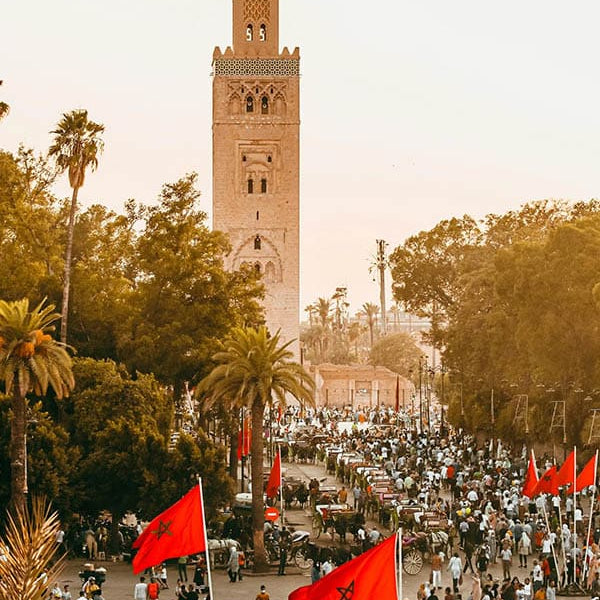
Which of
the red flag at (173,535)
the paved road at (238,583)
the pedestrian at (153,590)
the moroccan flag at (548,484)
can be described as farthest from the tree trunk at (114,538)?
the red flag at (173,535)

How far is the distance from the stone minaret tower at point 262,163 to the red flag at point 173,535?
63602 millimetres

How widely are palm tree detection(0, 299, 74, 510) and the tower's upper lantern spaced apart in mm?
59656

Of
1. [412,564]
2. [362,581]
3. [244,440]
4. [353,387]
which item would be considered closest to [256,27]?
[353,387]

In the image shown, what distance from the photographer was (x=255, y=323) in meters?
45.8

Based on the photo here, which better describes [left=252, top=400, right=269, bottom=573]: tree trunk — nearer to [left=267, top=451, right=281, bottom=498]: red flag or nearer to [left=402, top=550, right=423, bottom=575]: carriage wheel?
[left=402, top=550, right=423, bottom=575]: carriage wheel

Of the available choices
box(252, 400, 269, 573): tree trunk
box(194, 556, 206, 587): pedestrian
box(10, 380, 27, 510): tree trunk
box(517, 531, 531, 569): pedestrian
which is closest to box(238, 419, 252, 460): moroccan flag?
box(252, 400, 269, 573): tree trunk

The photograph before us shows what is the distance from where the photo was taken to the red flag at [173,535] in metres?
17.7

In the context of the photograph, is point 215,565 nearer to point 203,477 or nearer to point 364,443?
point 203,477

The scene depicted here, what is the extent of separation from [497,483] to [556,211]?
32.8m

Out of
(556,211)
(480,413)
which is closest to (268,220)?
(556,211)

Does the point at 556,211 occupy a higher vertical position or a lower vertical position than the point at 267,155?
lower

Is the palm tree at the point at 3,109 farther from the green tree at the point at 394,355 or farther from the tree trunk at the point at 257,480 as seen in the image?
the green tree at the point at 394,355

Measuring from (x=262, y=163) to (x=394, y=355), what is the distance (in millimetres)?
50229

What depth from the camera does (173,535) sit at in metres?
18.2
